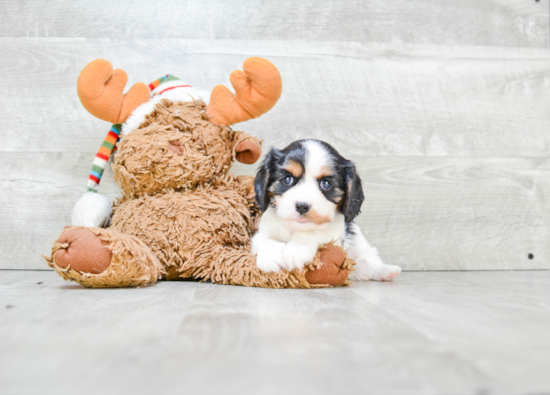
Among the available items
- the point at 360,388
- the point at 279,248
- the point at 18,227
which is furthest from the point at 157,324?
the point at 18,227

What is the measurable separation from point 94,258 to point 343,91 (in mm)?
1404

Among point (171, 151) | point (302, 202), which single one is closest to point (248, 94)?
point (171, 151)

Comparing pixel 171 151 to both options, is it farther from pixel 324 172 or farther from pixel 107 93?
pixel 324 172

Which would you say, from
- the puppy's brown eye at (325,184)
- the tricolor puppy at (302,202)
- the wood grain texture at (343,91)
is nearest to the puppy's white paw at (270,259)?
the tricolor puppy at (302,202)

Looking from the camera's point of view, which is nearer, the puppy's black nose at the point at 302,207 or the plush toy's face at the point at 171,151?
the puppy's black nose at the point at 302,207

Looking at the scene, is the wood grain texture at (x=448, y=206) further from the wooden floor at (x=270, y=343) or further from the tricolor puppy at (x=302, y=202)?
the wooden floor at (x=270, y=343)

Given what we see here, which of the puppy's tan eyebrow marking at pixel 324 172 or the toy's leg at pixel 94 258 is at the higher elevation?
the puppy's tan eyebrow marking at pixel 324 172

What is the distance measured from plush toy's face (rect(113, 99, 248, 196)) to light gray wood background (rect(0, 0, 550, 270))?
1.45 feet

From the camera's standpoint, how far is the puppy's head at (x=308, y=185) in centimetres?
135

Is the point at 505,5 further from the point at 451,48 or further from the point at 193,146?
the point at 193,146

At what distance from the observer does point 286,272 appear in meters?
1.38

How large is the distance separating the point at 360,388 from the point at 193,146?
119 cm

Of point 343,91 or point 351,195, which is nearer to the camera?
point 351,195

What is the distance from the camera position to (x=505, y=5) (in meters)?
2.27
